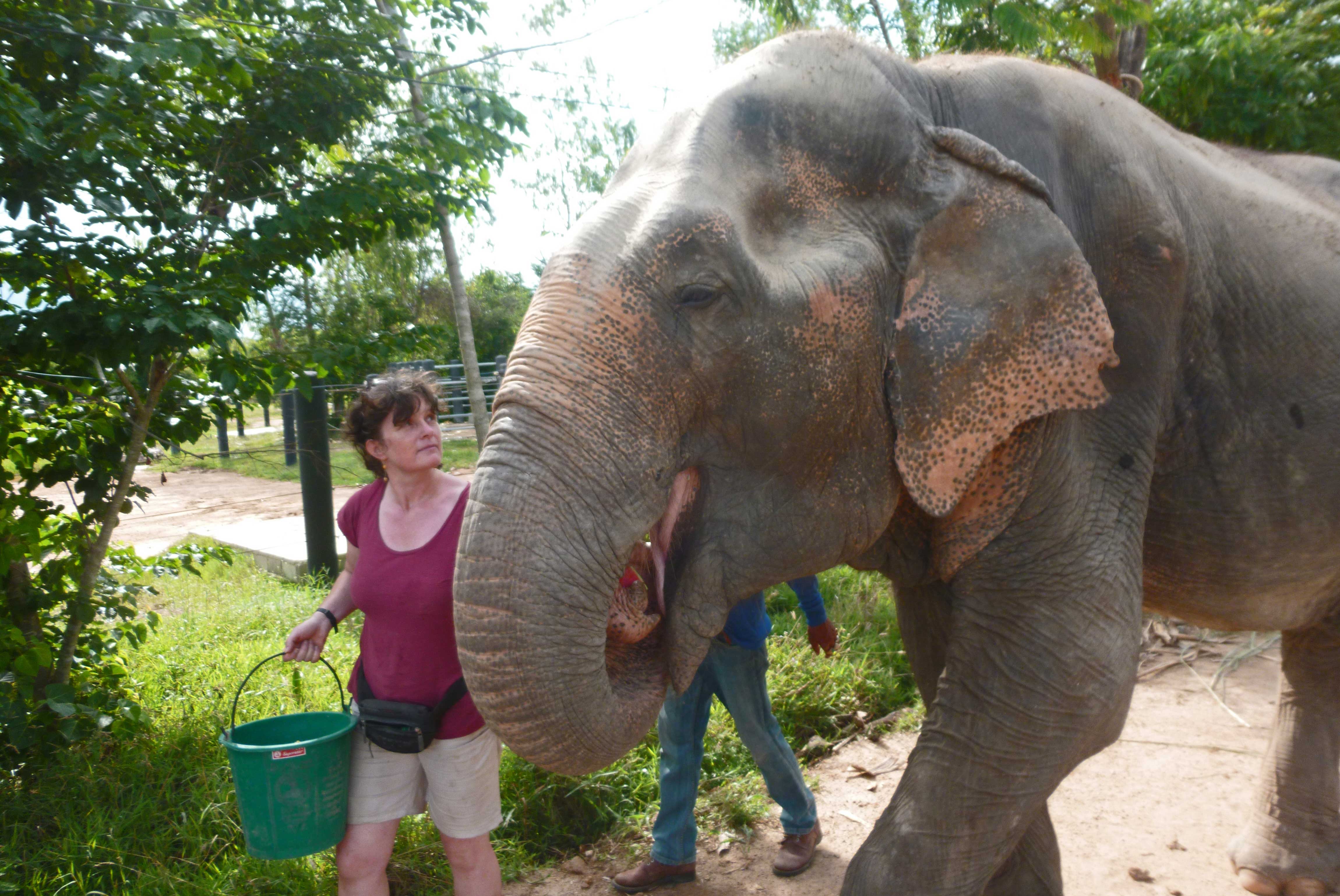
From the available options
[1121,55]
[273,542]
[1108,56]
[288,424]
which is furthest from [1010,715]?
[288,424]

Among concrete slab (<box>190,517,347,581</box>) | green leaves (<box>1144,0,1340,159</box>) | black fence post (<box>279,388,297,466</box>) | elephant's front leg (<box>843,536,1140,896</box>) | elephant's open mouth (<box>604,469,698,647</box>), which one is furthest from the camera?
black fence post (<box>279,388,297,466</box>)

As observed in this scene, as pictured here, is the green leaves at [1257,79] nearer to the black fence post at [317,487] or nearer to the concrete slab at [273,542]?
the black fence post at [317,487]

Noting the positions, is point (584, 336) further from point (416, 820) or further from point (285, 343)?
point (285, 343)

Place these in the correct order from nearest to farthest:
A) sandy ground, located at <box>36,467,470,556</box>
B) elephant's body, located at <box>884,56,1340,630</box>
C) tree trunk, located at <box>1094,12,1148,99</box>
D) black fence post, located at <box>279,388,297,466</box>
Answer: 1. elephant's body, located at <box>884,56,1340,630</box>
2. tree trunk, located at <box>1094,12,1148,99</box>
3. sandy ground, located at <box>36,467,470,556</box>
4. black fence post, located at <box>279,388,297,466</box>

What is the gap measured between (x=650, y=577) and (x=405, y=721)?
114cm

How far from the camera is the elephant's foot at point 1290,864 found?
327 cm

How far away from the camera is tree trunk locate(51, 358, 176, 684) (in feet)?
12.4

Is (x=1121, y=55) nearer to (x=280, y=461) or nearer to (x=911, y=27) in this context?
(x=911, y=27)

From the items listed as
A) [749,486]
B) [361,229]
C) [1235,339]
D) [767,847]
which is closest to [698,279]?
[749,486]

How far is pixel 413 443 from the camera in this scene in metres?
2.83

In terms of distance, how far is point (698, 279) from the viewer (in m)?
1.74

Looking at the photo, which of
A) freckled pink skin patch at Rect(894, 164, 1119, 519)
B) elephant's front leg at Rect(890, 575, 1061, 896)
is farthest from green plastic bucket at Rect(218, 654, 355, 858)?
freckled pink skin patch at Rect(894, 164, 1119, 519)

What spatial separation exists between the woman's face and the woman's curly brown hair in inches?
0.5

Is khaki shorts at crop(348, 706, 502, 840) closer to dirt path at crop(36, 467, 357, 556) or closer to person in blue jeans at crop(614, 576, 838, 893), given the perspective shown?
person in blue jeans at crop(614, 576, 838, 893)
